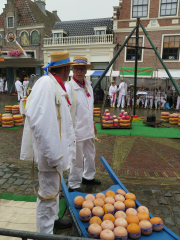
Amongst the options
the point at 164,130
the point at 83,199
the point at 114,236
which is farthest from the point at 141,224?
the point at 164,130

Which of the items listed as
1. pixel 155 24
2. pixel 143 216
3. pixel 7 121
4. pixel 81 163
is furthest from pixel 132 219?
pixel 155 24

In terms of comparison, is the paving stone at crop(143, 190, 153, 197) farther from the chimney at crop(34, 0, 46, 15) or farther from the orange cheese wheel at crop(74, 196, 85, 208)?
the chimney at crop(34, 0, 46, 15)

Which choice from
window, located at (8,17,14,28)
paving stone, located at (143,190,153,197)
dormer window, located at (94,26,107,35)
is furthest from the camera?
window, located at (8,17,14,28)

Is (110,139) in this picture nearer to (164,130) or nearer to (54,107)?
(164,130)

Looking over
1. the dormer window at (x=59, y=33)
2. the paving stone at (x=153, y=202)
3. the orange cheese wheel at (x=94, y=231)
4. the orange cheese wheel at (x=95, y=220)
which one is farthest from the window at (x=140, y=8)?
the orange cheese wheel at (x=94, y=231)

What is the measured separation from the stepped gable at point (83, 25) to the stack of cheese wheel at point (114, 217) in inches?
821

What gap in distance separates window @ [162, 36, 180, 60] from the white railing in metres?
5.07

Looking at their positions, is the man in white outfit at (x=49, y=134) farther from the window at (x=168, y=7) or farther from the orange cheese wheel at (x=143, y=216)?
the window at (x=168, y=7)

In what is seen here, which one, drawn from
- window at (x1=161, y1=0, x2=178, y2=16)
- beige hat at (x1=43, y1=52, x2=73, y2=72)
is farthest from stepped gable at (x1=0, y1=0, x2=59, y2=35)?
beige hat at (x1=43, y1=52, x2=73, y2=72)

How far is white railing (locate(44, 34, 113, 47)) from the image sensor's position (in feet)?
63.3

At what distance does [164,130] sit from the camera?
8000 mm

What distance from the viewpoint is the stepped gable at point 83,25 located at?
2124 cm

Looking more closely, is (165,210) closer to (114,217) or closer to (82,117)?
(114,217)

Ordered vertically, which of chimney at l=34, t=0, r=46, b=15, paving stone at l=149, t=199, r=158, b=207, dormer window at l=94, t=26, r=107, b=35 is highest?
chimney at l=34, t=0, r=46, b=15
